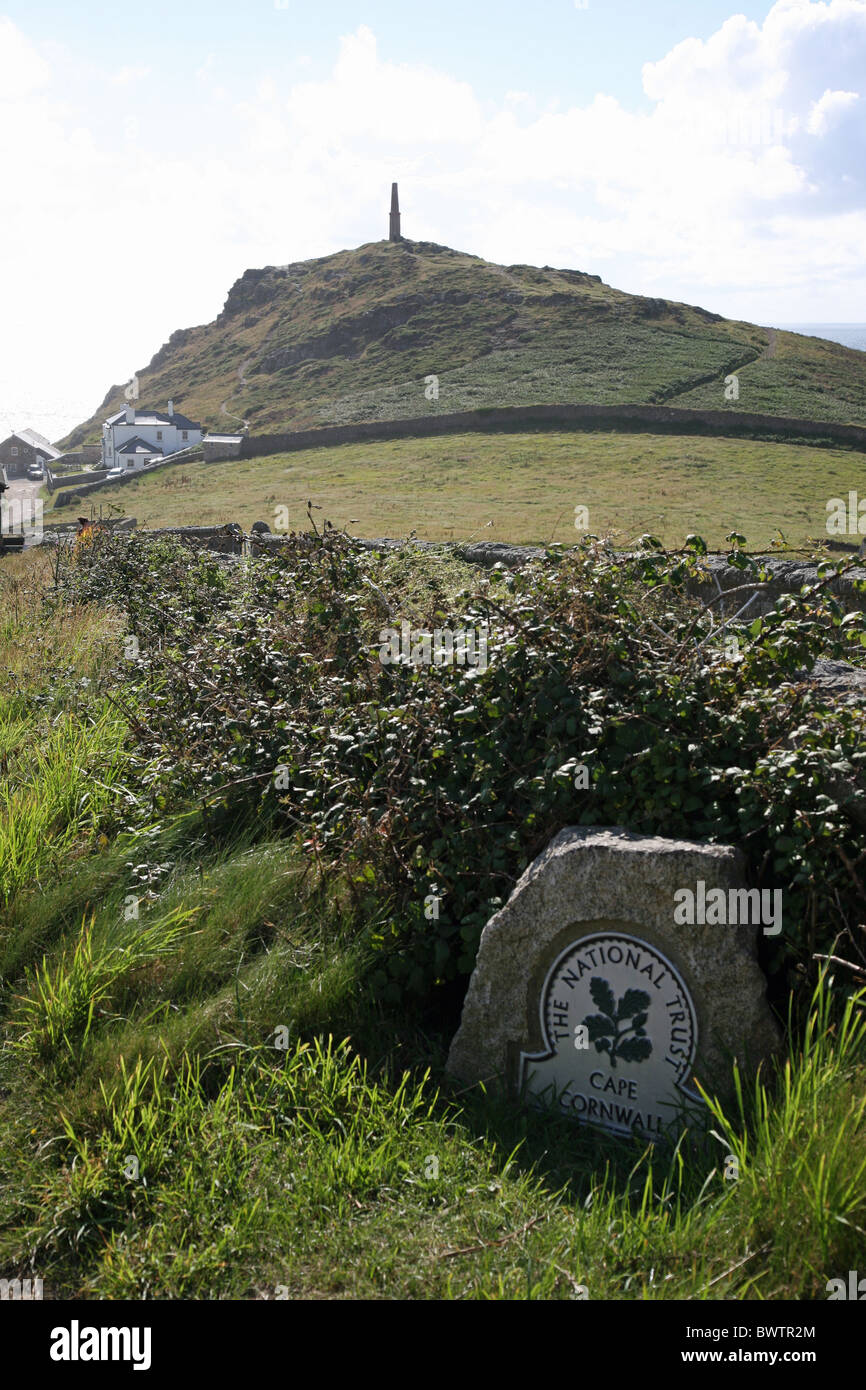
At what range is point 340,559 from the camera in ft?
21.6

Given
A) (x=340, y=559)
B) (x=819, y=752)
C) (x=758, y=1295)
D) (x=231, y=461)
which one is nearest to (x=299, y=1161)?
(x=758, y=1295)

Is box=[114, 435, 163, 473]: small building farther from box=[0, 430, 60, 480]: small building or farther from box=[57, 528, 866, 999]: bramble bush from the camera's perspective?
box=[57, 528, 866, 999]: bramble bush

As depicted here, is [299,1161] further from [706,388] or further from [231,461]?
[706,388]

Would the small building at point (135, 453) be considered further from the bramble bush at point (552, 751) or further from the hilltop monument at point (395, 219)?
the bramble bush at point (552, 751)

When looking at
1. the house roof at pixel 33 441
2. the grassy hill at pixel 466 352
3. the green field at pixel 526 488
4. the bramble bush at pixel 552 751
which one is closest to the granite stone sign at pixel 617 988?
the bramble bush at pixel 552 751

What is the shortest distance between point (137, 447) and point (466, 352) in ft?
76.3

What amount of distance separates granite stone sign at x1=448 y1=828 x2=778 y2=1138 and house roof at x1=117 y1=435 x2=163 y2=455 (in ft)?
237

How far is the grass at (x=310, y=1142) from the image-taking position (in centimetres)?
258

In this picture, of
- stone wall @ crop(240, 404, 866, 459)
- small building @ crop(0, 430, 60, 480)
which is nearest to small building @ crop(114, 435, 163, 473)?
small building @ crop(0, 430, 60, 480)

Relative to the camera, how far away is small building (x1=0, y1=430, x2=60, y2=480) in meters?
85.3

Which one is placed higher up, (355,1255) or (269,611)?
(269,611)

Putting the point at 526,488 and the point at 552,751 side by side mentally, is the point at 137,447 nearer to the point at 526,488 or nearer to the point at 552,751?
the point at 526,488

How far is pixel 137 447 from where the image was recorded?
72688 mm
